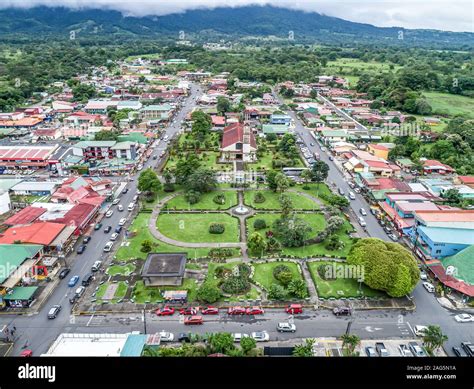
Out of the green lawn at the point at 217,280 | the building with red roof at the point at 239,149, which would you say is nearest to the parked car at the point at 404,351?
the green lawn at the point at 217,280

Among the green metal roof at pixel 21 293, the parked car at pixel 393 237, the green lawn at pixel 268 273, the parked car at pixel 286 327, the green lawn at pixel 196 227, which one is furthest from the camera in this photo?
the parked car at pixel 393 237

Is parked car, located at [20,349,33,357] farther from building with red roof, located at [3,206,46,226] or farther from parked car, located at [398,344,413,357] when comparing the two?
parked car, located at [398,344,413,357]

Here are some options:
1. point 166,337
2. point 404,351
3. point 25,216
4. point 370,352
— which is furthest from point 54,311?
point 404,351

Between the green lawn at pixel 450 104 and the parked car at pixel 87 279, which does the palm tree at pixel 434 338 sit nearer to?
the parked car at pixel 87 279

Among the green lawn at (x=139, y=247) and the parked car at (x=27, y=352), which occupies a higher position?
the green lawn at (x=139, y=247)

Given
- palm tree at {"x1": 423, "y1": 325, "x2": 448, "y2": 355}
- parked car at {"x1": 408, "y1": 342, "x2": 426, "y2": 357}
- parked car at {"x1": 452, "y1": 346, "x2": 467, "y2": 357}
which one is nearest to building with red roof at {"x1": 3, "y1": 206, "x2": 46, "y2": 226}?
parked car at {"x1": 408, "y1": 342, "x2": 426, "y2": 357}

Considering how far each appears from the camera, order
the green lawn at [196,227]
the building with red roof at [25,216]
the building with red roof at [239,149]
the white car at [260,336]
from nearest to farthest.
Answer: the white car at [260,336] < the green lawn at [196,227] < the building with red roof at [25,216] < the building with red roof at [239,149]

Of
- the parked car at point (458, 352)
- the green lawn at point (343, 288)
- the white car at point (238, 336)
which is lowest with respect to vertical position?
the parked car at point (458, 352)
